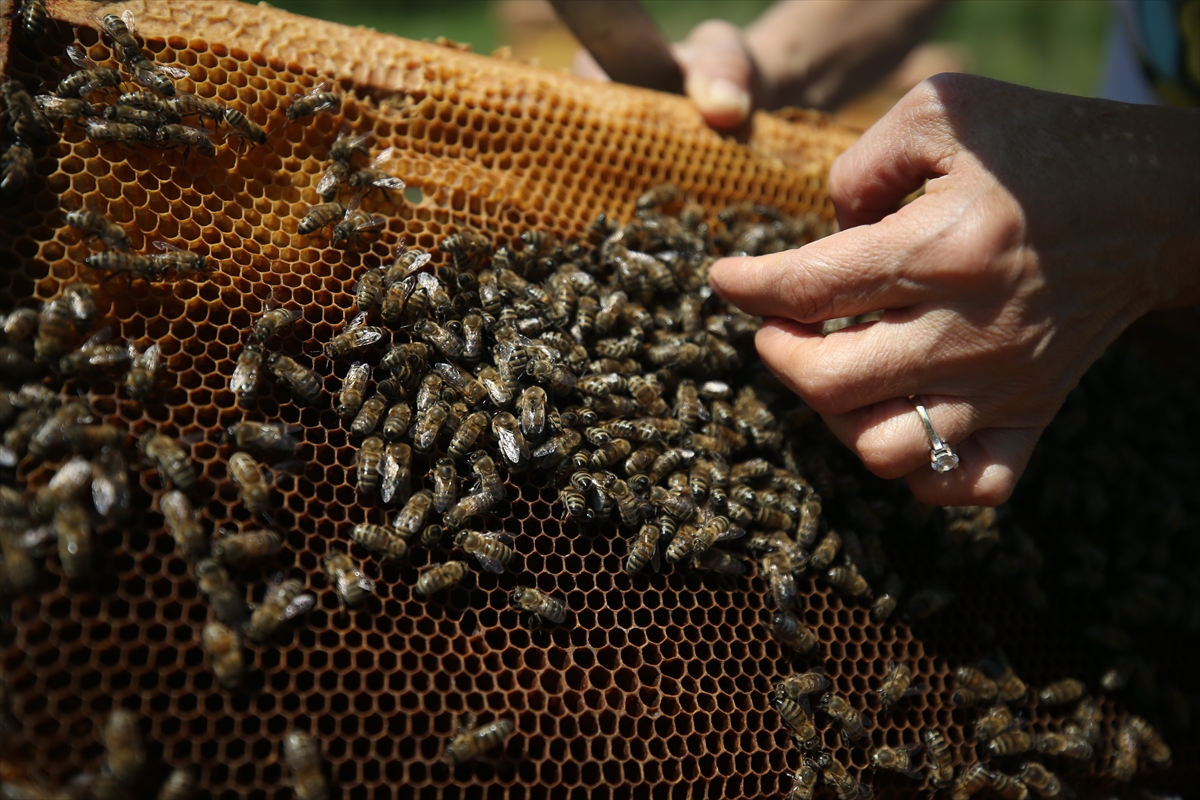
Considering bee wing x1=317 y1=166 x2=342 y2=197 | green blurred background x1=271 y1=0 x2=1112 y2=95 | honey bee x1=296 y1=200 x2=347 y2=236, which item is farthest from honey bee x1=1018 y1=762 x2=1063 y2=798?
green blurred background x1=271 y1=0 x2=1112 y2=95

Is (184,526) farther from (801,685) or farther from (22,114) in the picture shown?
(801,685)

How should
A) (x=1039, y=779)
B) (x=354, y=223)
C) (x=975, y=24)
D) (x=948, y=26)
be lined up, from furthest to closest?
(x=975, y=24)
(x=948, y=26)
(x=1039, y=779)
(x=354, y=223)

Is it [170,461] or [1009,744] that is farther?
[1009,744]

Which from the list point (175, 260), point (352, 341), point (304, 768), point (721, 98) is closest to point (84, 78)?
point (175, 260)

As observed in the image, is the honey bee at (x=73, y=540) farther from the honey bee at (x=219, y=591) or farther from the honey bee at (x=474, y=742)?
the honey bee at (x=474, y=742)

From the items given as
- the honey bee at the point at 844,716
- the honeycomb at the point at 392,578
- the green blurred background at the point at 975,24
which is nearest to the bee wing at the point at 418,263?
the honeycomb at the point at 392,578

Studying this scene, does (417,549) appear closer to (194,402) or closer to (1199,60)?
(194,402)
